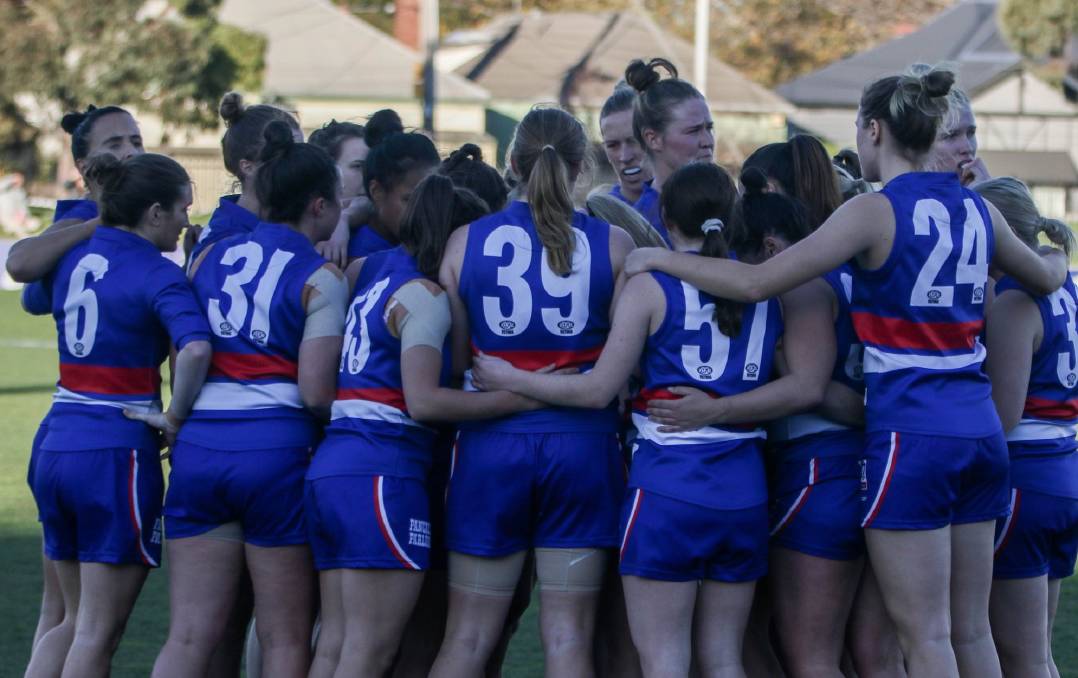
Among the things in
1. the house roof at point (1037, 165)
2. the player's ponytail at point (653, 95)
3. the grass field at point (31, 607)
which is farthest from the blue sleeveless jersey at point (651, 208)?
the house roof at point (1037, 165)

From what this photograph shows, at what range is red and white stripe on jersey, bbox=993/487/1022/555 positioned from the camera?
4.26 metres

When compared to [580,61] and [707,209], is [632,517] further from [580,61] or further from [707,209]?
[580,61]

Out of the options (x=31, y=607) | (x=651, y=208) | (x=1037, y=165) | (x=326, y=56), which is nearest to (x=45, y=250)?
(x=651, y=208)

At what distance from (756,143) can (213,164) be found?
16232mm

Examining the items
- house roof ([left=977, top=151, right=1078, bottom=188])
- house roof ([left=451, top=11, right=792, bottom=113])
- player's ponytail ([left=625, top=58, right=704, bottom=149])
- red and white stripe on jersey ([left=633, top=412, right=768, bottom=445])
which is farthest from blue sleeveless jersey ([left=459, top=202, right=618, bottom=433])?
house roof ([left=451, top=11, right=792, bottom=113])

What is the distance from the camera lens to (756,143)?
42.8 metres

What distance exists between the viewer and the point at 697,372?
391 cm

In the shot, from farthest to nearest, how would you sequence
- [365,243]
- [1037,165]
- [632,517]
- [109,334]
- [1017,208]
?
[1037,165] → [365,243] → [1017,208] → [109,334] → [632,517]

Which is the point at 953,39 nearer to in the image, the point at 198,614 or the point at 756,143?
the point at 756,143

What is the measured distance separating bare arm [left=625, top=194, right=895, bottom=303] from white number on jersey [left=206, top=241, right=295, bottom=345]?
43.7 inches

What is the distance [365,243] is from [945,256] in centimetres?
183

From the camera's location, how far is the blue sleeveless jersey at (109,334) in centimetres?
423

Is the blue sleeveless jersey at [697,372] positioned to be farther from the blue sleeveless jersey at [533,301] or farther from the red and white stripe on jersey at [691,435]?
the blue sleeveless jersey at [533,301]

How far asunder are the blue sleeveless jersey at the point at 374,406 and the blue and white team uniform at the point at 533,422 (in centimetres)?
18
